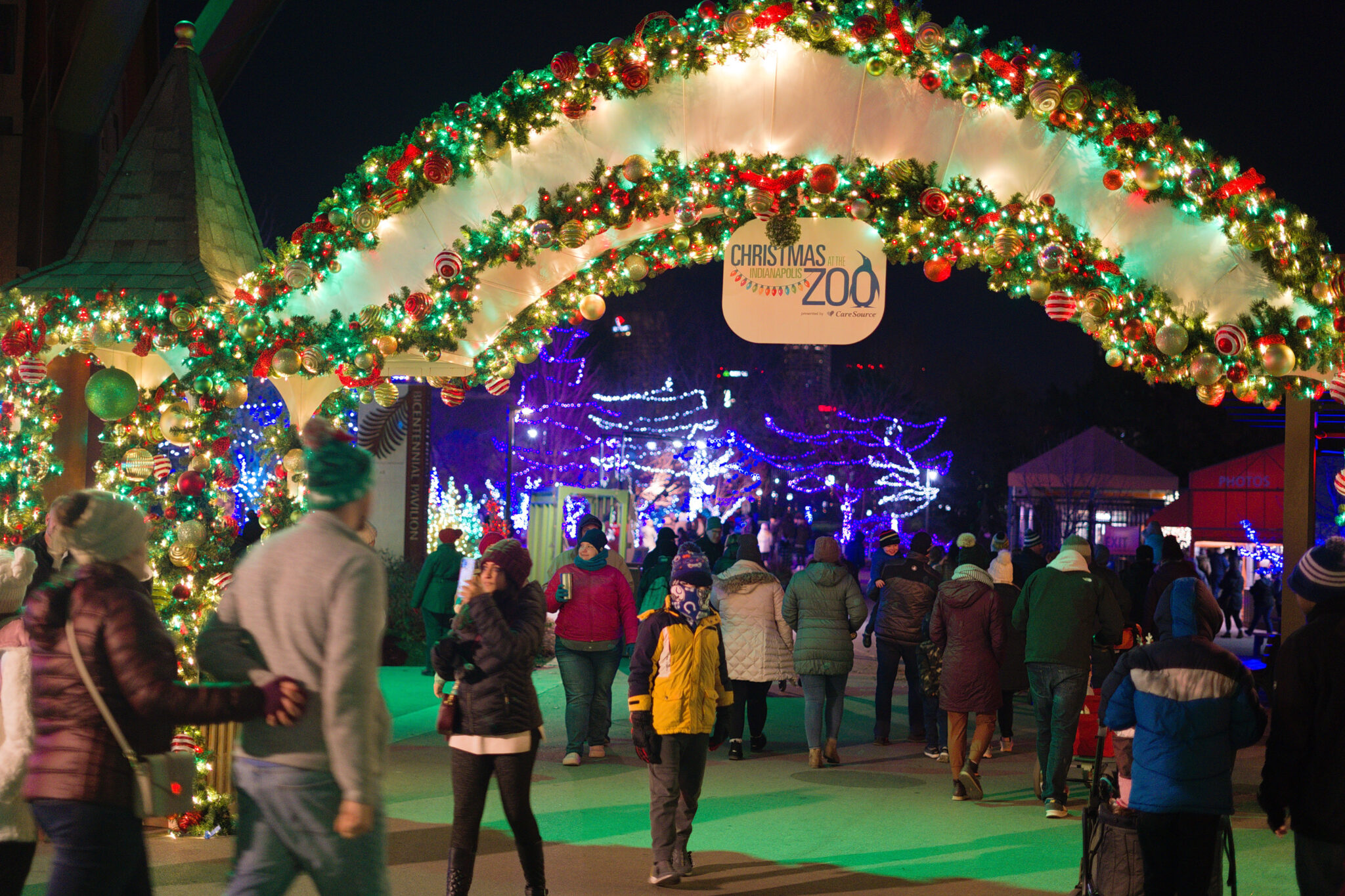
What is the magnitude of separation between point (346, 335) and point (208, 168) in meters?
2.36

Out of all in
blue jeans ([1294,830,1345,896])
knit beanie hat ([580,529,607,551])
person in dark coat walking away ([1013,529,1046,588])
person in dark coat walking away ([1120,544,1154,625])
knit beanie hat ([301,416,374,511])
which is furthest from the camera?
person in dark coat walking away ([1120,544,1154,625])

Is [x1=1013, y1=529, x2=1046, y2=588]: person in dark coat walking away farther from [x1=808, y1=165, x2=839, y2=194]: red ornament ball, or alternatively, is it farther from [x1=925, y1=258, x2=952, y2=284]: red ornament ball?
[x1=808, y1=165, x2=839, y2=194]: red ornament ball

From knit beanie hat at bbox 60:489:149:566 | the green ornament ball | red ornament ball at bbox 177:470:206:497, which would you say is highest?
the green ornament ball

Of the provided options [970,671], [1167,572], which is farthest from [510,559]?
[1167,572]

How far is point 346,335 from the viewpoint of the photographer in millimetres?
7867

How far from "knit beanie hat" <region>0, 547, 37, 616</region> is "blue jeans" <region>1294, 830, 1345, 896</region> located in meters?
5.04

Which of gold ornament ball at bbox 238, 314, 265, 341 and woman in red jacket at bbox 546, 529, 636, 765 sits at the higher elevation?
gold ornament ball at bbox 238, 314, 265, 341

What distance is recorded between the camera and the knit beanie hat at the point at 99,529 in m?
3.72

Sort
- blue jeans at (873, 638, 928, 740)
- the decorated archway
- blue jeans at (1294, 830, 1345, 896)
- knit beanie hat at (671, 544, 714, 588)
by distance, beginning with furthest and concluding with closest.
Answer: blue jeans at (873, 638, 928, 740), the decorated archway, knit beanie hat at (671, 544, 714, 588), blue jeans at (1294, 830, 1345, 896)

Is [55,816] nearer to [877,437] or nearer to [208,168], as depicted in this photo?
[208,168]

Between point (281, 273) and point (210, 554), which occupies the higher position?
point (281, 273)

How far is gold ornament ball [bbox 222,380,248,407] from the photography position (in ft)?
25.7

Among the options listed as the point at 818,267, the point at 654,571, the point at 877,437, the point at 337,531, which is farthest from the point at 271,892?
the point at 877,437

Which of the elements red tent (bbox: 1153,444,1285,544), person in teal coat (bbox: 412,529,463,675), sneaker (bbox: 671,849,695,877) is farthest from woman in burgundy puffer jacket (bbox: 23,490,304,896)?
red tent (bbox: 1153,444,1285,544)
